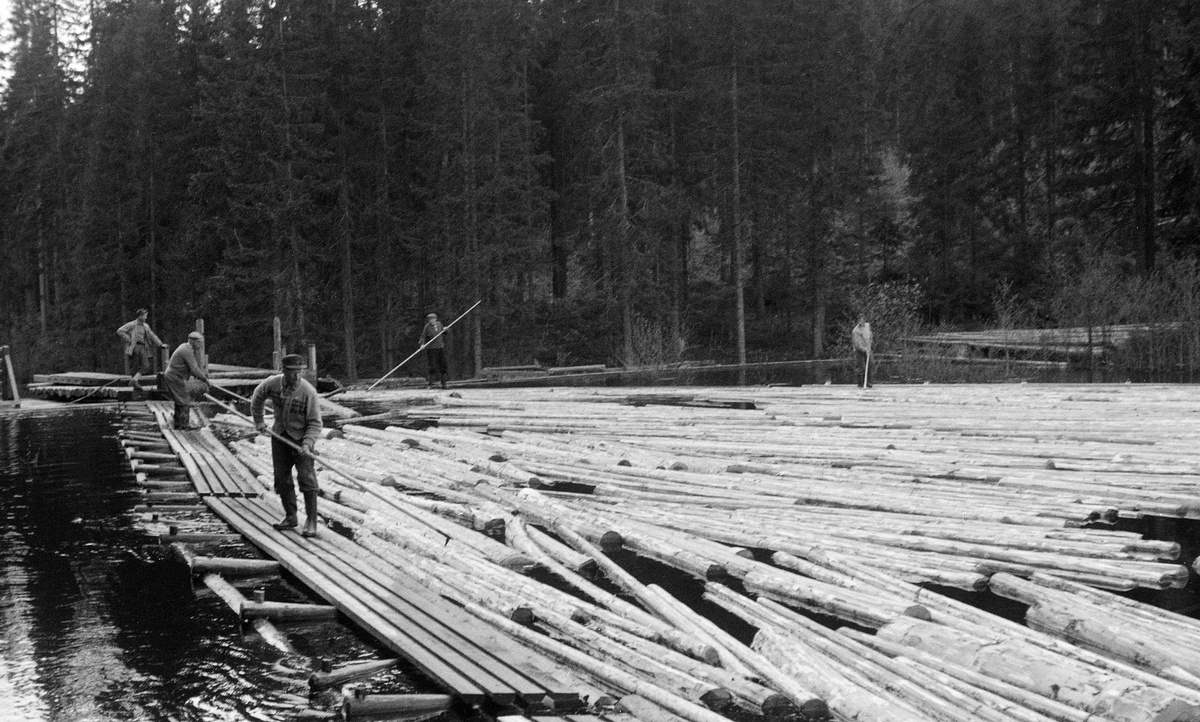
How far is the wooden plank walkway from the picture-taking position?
22.3 feet

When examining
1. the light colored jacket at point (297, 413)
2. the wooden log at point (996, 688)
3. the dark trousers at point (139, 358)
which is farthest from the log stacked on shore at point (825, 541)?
the dark trousers at point (139, 358)

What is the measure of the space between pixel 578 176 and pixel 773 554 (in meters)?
38.5

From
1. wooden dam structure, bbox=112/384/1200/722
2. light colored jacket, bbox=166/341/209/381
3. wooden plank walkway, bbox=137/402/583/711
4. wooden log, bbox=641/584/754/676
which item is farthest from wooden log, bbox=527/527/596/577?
light colored jacket, bbox=166/341/209/381

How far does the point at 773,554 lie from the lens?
31.7 feet

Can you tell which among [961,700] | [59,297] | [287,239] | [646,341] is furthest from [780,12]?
[961,700]

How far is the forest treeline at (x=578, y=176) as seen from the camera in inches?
1571

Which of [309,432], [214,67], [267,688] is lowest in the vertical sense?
[267,688]

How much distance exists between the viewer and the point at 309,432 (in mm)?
11203

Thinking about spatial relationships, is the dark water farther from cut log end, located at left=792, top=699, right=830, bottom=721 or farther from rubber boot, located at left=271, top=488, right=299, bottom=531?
cut log end, located at left=792, top=699, right=830, bottom=721

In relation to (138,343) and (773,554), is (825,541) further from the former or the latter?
(138,343)

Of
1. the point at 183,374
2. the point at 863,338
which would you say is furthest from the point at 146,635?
the point at 863,338

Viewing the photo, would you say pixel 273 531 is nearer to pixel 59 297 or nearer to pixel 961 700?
pixel 961 700

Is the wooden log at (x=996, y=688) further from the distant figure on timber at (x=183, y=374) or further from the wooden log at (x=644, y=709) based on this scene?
the distant figure on timber at (x=183, y=374)

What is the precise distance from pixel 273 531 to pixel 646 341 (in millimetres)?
24695
